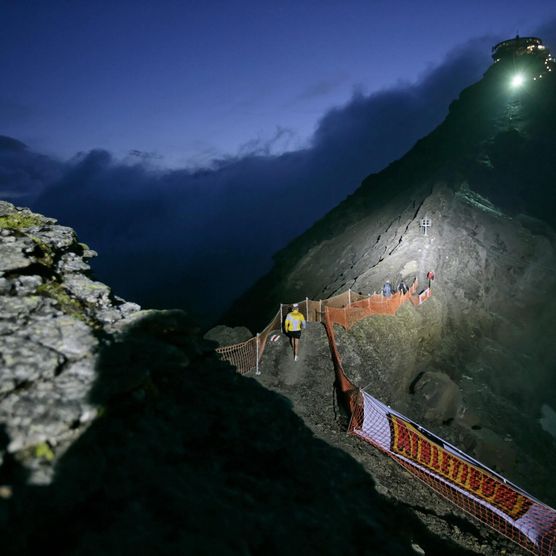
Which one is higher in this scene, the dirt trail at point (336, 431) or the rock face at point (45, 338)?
the rock face at point (45, 338)

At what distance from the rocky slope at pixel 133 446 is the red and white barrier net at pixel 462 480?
298 cm

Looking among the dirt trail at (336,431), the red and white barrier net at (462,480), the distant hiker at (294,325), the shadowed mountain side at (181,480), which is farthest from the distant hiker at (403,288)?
the shadowed mountain side at (181,480)

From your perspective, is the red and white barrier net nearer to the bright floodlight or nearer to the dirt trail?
the dirt trail

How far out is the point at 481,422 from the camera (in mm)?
22250

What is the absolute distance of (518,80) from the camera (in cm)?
5234

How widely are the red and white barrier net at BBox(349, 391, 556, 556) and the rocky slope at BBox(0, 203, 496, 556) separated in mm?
2981

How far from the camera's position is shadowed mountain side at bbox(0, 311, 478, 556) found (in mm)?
2938

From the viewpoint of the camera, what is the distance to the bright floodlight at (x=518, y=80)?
170 ft

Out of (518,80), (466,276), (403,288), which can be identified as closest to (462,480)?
(403,288)

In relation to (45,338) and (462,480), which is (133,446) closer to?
(45,338)

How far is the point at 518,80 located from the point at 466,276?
132 feet

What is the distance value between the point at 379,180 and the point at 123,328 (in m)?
50.0

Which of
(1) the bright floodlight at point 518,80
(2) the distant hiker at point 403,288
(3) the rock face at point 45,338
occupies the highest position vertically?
(1) the bright floodlight at point 518,80

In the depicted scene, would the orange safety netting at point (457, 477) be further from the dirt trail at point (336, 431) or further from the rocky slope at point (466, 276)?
the rocky slope at point (466, 276)
